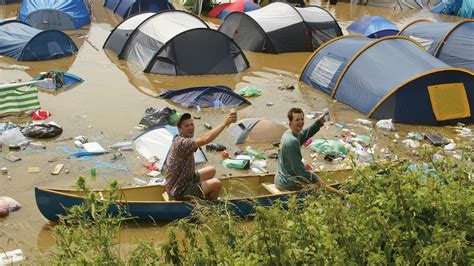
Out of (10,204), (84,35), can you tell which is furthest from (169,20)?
(10,204)

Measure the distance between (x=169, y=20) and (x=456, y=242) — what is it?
43.0 ft

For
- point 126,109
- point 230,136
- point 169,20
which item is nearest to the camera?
point 230,136

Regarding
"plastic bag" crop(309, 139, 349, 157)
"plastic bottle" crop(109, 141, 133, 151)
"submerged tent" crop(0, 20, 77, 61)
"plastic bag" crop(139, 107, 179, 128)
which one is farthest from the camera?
"submerged tent" crop(0, 20, 77, 61)

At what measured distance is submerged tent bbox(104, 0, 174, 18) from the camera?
76.2 ft

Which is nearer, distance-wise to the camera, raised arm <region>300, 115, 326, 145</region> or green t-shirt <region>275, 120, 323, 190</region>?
green t-shirt <region>275, 120, 323, 190</region>

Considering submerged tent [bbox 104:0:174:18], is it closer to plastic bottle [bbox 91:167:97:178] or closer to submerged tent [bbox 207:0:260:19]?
submerged tent [bbox 207:0:260:19]

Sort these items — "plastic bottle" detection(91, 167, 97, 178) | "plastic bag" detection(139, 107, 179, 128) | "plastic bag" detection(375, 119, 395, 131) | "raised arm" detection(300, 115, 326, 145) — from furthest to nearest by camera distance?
"plastic bag" detection(375, 119, 395, 131) < "plastic bag" detection(139, 107, 179, 128) < "plastic bottle" detection(91, 167, 97, 178) < "raised arm" detection(300, 115, 326, 145)

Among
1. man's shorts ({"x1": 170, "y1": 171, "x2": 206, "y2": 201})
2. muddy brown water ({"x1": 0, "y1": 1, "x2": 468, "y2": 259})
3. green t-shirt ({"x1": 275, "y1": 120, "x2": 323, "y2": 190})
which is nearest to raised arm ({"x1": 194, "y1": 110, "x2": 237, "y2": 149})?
man's shorts ({"x1": 170, "y1": 171, "x2": 206, "y2": 201})

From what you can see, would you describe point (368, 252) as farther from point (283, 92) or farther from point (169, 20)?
point (169, 20)

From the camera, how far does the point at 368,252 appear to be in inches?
187

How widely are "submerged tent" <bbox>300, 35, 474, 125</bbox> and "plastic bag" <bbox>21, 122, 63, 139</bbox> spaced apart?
6421 mm

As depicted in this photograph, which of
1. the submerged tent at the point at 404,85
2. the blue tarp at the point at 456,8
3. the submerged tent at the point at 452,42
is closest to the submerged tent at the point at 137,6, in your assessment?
the submerged tent at the point at 452,42

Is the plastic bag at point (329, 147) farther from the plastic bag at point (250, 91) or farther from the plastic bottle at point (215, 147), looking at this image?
the plastic bag at point (250, 91)

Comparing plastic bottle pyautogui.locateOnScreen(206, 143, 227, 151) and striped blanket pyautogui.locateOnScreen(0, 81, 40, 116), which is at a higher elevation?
striped blanket pyautogui.locateOnScreen(0, 81, 40, 116)
